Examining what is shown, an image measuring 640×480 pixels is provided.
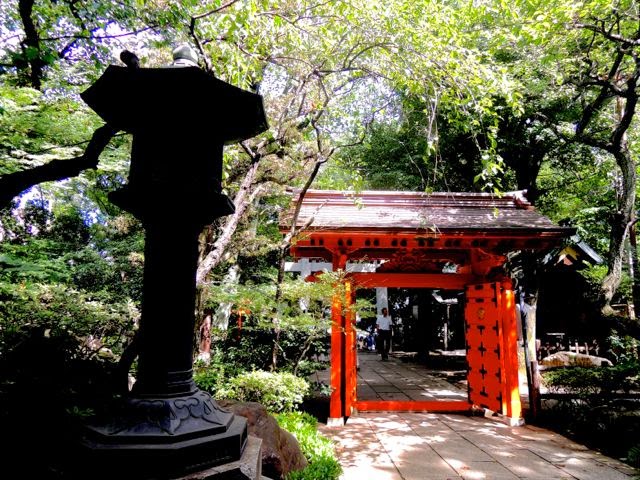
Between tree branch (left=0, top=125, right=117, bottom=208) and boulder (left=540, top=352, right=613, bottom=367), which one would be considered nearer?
tree branch (left=0, top=125, right=117, bottom=208)

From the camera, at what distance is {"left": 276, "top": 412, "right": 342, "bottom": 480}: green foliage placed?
3.99m

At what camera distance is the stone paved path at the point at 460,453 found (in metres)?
4.80

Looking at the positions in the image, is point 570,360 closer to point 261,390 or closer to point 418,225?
point 418,225

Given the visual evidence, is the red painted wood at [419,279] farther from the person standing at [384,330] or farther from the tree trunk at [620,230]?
the person standing at [384,330]

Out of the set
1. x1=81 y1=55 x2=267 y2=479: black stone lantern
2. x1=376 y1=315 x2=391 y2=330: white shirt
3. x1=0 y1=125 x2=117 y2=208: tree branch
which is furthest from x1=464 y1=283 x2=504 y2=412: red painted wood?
x1=0 y1=125 x2=117 y2=208: tree branch

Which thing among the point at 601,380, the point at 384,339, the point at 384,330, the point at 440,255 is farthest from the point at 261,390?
the point at 384,339

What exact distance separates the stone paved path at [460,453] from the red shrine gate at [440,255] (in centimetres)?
70

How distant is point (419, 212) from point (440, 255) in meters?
1.37

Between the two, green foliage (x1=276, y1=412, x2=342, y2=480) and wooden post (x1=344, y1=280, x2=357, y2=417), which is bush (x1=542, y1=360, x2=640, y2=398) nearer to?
wooden post (x1=344, y1=280, x2=357, y2=417)

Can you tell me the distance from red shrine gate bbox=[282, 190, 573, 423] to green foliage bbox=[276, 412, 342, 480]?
6.57 ft

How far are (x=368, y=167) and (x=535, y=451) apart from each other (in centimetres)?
1046

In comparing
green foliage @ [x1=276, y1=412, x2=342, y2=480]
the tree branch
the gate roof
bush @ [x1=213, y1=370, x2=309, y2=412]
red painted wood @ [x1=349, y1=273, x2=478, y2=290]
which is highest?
the gate roof

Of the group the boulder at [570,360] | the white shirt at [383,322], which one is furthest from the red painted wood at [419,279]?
the white shirt at [383,322]

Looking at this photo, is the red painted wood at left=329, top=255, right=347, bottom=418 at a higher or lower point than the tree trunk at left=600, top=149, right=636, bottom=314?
lower
